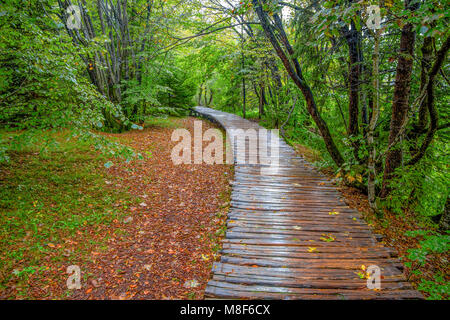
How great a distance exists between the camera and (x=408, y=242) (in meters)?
4.23

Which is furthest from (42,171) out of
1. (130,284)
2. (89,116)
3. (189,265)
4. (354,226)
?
(354,226)

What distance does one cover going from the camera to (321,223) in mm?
4000

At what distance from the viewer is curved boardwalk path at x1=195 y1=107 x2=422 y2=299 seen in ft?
9.06

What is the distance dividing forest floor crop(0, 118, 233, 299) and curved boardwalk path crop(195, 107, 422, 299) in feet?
2.00

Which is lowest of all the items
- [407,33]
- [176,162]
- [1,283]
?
[1,283]

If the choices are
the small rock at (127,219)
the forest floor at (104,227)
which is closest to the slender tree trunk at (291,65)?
the forest floor at (104,227)

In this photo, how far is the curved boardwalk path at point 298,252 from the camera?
9.06ft

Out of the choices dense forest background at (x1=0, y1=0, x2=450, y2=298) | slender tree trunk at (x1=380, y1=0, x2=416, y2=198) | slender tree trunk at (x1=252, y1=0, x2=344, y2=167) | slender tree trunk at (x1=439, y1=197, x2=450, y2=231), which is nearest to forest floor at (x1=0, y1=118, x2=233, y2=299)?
dense forest background at (x1=0, y1=0, x2=450, y2=298)

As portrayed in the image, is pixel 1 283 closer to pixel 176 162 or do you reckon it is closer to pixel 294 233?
pixel 294 233

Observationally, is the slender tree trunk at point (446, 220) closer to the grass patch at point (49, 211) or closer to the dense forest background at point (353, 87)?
the dense forest background at point (353, 87)

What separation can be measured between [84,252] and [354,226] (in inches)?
185

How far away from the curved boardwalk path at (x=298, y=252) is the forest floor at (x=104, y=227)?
0.61 meters

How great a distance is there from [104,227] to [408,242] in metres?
5.89

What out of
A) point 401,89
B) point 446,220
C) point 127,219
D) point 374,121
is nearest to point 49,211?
point 127,219
